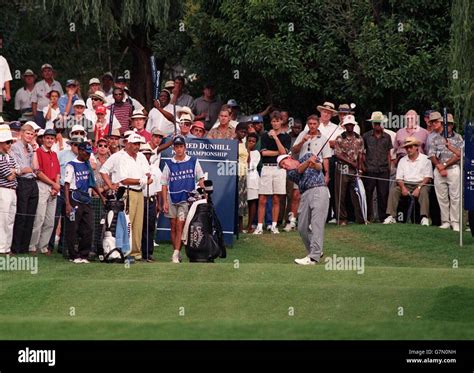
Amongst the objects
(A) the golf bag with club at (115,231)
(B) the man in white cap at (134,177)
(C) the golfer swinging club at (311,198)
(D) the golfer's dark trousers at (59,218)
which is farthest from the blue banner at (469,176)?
(D) the golfer's dark trousers at (59,218)

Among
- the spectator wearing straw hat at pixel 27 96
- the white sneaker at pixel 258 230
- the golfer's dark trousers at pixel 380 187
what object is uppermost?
the spectator wearing straw hat at pixel 27 96

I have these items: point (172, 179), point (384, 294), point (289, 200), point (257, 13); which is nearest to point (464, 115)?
point (384, 294)

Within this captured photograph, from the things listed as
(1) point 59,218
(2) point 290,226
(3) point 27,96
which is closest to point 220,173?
(2) point 290,226

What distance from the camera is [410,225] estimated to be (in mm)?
29672

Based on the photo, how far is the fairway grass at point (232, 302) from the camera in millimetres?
17391

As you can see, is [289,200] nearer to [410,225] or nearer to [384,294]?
[410,225]

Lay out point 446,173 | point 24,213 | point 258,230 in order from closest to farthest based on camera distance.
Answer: point 24,213, point 446,173, point 258,230

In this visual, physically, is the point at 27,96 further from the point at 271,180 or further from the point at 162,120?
the point at 271,180

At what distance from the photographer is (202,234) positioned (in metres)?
24.5

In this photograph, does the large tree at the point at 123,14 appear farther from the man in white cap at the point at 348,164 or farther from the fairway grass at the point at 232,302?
the fairway grass at the point at 232,302

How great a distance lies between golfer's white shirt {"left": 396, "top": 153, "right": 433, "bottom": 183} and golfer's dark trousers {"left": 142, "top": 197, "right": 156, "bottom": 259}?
5.86 metres

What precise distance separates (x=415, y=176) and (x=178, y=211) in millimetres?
6035

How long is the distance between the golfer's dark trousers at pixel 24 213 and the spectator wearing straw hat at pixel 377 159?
731cm

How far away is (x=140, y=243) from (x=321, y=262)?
300 cm
